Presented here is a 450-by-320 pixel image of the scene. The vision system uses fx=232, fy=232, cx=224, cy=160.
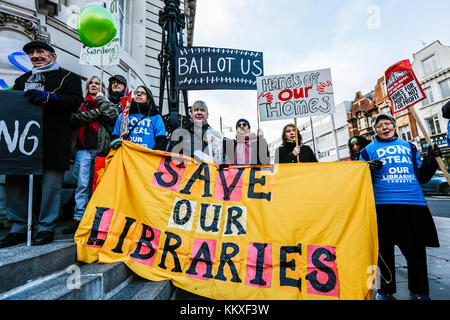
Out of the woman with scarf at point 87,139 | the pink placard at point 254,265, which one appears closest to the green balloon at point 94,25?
the woman with scarf at point 87,139

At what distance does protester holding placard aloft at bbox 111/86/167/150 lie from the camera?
303 centimetres

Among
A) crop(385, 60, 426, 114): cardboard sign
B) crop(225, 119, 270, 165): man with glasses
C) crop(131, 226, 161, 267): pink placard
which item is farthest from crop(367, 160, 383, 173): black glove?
crop(131, 226, 161, 267): pink placard

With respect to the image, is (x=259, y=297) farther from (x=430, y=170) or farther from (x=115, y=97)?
(x=115, y=97)

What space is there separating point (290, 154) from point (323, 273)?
173cm

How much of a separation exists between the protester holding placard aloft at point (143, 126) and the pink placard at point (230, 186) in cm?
103

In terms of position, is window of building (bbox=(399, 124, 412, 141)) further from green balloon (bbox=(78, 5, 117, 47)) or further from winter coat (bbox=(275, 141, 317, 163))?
green balloon (bbox=(78, 5, 117, 47))

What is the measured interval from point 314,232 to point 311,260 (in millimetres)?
250

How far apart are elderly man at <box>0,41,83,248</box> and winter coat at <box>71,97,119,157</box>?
43 cm

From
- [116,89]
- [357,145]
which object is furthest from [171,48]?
[357,145]

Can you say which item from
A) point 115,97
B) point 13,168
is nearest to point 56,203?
point 13,168

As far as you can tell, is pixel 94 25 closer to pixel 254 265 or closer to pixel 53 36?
pixel 53 36

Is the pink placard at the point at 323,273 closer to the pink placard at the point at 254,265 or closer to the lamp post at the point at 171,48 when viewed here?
the pink placard at the point at 254,265

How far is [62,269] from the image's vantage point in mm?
1975

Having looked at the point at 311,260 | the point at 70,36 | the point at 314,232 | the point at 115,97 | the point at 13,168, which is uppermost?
the point at 70,36
